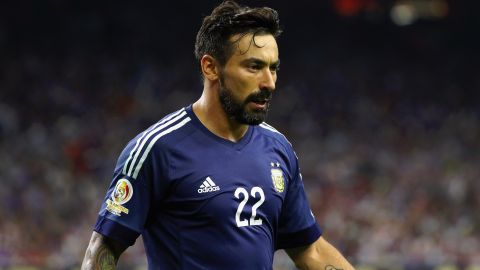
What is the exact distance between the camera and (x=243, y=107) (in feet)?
9.79

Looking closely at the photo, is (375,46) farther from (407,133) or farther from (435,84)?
(407,133)

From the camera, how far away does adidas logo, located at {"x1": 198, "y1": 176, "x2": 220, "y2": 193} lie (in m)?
2.94

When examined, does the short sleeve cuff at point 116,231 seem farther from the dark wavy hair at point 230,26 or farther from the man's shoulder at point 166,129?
the dark wavy hair at point 230,26

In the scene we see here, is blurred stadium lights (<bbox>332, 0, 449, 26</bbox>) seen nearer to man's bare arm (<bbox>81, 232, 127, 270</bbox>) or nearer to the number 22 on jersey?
the number 22 on jersey

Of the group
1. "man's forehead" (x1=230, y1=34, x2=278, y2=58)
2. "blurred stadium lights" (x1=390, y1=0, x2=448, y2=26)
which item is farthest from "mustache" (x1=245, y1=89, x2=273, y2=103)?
"blurred stadium lights" (x1=390, y1=0, x2=448, y2=26)

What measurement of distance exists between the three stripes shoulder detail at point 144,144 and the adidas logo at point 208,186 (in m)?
0.20

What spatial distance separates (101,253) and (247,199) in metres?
0.50

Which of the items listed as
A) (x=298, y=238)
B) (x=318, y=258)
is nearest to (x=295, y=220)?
(x=298, y=238)

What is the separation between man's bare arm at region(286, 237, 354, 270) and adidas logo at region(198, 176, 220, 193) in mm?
521

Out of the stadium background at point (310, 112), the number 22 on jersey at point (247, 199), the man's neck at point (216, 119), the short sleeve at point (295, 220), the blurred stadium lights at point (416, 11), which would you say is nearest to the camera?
the number 22 on jersey at point (247, 199)

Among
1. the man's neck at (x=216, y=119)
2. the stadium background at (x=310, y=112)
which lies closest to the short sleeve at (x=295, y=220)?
the man's neck at (x=216, y=119)

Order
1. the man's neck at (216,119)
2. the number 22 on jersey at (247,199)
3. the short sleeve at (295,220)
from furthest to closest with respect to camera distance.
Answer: the short sleeve at (295,220)
the man's neck at (216,119)
the number 22 on jersey at (247,199)

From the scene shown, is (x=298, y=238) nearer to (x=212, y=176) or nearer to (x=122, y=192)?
(x=212, y=176)

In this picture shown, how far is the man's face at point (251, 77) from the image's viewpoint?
2.95 meters
